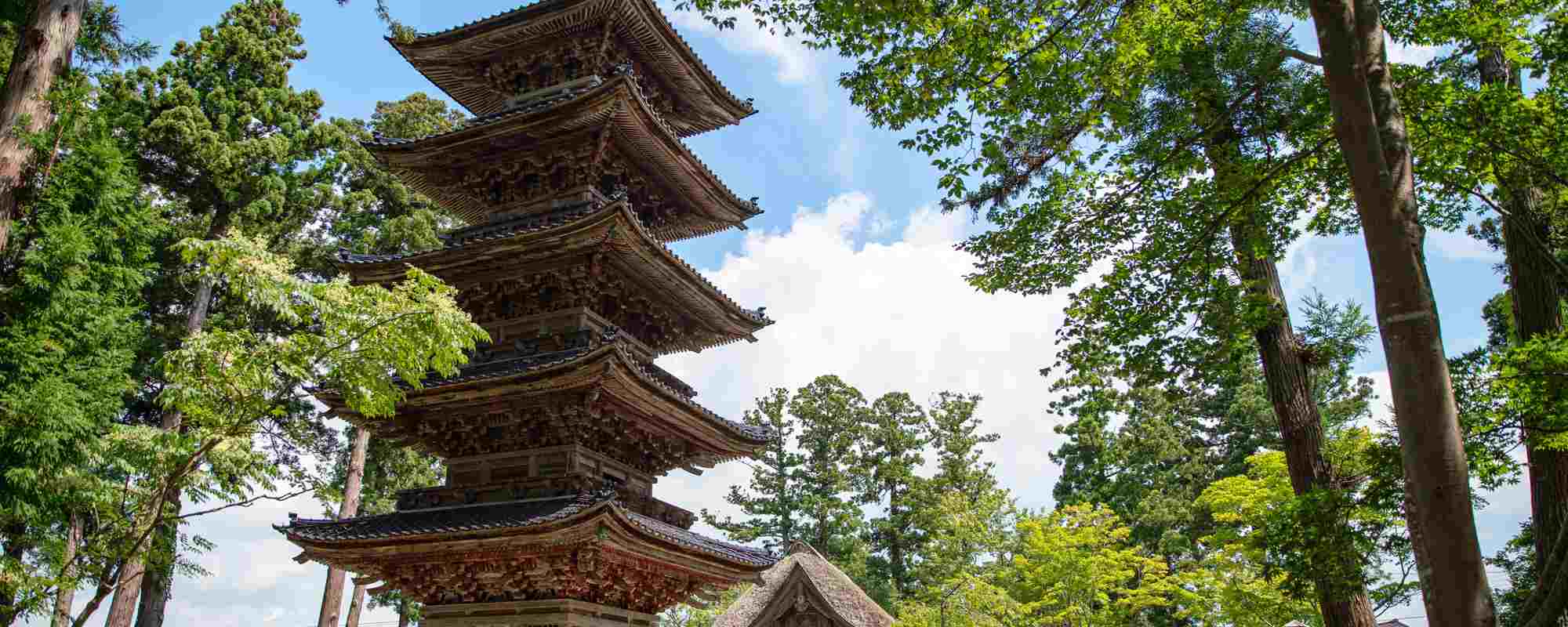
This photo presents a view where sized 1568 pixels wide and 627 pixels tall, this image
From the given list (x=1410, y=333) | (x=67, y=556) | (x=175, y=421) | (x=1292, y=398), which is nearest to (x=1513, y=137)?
(x=1292, y=398)

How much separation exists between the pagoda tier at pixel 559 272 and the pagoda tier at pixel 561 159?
71cm

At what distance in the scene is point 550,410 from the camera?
38.8ft

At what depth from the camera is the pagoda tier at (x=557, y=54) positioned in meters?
14.2

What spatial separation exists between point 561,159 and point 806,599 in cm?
1259

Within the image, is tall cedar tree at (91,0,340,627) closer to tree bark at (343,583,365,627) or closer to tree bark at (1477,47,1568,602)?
tree bark at (343,583,365,627)

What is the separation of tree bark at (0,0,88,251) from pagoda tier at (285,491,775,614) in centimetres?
531

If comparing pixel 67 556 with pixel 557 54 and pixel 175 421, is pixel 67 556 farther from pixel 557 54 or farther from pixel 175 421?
pixel 557 54

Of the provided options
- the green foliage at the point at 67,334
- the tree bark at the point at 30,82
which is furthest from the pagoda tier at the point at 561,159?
the green foliage at the point at 67,334

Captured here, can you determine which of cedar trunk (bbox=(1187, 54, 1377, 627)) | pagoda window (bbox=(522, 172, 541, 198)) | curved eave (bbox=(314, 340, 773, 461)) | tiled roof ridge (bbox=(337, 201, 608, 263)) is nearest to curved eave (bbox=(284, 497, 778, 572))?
curved eave (bbox=(314, 340, 773, 461))

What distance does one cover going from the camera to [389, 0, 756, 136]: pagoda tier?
14.2 m

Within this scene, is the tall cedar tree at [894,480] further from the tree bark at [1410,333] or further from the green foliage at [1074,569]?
the tree bark at [1410,333]

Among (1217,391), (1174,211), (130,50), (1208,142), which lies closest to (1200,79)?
(1208,142)

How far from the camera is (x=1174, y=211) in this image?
807 centimetres

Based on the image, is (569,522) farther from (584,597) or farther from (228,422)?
(228,422)
